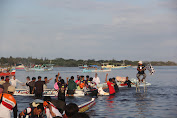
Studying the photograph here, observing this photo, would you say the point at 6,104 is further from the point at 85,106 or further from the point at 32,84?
the point at 32,84

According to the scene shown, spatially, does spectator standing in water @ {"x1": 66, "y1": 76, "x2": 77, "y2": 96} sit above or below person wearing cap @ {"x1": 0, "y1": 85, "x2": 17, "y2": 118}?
below

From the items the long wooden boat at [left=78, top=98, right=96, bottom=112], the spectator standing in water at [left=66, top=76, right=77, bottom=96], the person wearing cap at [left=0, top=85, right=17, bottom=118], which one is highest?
the person wearing cap at [left=0, top=85, right=17, bottom=118]

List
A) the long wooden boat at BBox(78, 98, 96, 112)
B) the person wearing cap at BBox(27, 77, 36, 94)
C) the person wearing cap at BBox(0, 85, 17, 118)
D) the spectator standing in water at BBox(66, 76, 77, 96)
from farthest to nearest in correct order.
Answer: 1. the person wearing cap at BBox(27, 77, 36, 94)
2. the spectator standing in water at BBox(66, 76, 77, 96)
3. the long wooden boat at BBox(78, 98, 96, 112)
4. the person wearing cap at BBox(0, 85, 17, 118)

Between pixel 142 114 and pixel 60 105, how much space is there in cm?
867

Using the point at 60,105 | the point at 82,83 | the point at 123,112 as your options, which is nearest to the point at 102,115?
the point at 123,112

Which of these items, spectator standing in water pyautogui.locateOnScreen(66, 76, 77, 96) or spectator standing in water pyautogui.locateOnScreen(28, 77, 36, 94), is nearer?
spectator standing in water pyautogui.locateOnScreen(66, 76, 77, 96)

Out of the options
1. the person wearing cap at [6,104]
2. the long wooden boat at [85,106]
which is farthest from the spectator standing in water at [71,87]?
the person wearing cap at [6,104]

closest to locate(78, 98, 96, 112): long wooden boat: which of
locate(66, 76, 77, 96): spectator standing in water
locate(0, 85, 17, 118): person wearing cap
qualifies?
locate(66, 76, 77, 96): spectator standing in water

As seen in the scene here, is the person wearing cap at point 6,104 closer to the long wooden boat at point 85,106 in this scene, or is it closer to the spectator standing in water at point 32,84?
the long wooden boat at point 85,106

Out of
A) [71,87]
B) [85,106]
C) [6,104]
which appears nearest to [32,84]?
[71,87]

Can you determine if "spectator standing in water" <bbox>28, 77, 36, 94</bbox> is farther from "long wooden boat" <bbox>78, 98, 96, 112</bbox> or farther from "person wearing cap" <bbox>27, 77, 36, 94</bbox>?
"long wooden boat" <bbox>78, 98, 96, 112</bbox>

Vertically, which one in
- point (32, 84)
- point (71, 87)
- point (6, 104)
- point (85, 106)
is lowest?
point (85, 106)

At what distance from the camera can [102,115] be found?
17000 millimetres

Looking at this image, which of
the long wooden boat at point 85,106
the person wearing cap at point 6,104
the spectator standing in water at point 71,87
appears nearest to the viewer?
the person wearing cap at point 6,104
